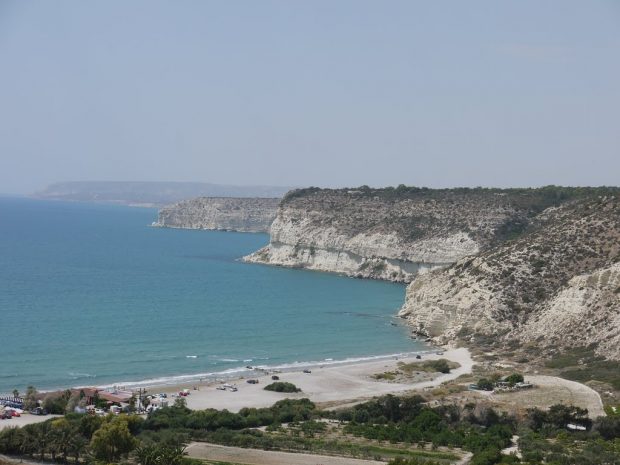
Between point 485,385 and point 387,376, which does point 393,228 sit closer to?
point 387,376

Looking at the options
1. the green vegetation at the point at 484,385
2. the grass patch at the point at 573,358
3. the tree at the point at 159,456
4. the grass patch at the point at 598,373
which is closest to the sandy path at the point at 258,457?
the tree at the point at 159,456

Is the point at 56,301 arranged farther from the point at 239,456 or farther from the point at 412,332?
the point at 239,456

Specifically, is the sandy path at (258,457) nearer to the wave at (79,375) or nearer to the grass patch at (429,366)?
the wave at (79,375)

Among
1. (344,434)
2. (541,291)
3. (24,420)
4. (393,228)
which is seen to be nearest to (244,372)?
(344,434)

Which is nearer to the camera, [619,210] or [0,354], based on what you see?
[0,354]

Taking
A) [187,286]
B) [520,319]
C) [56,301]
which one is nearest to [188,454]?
[520,319]

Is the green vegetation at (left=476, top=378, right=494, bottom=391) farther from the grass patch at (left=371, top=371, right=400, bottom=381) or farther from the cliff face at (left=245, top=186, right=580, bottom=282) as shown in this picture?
the cliff face at (left=245, top=186, right=580, bottom=282)
